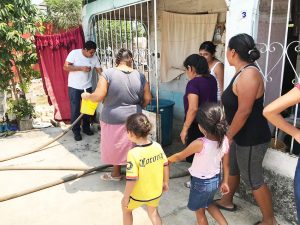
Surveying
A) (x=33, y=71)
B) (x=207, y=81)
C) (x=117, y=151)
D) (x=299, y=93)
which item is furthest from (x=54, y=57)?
(x=299, y=93)

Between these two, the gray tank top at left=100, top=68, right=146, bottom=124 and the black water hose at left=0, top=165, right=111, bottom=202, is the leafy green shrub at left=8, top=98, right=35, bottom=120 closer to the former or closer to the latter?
the black water hose at left=0, top=165, right=111, bottom=202

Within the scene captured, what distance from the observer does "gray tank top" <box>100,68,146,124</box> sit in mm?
3078

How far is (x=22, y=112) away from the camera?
598 cm

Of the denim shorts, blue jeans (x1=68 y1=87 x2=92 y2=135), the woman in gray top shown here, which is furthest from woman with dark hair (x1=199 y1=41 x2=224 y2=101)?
blue jeans (x1=68 y1=87 x2=92 y2=135)

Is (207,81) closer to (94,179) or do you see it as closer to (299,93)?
(299,93)

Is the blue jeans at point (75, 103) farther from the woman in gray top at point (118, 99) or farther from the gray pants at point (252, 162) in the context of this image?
the gray pants at point (252, 162)

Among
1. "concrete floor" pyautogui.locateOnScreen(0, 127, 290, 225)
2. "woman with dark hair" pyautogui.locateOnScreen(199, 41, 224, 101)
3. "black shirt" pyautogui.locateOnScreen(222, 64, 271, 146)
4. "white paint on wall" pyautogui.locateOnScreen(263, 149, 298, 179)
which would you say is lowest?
"concrete floor" pyautogui.locateOnScreen(0, 127, 290, 225)

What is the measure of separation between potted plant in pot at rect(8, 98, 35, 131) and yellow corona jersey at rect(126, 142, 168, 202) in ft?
14.8

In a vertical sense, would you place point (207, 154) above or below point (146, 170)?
above

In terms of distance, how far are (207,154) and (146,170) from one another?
1.47 feet

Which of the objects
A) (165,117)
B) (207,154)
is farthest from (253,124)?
(165,117)

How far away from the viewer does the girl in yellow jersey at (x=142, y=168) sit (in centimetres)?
209

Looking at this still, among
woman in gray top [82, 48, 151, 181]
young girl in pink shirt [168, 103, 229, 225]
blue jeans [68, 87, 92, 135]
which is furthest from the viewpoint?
blue jeans [68, 87, 92, 135]

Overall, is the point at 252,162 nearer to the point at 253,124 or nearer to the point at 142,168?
the point at 253,124
